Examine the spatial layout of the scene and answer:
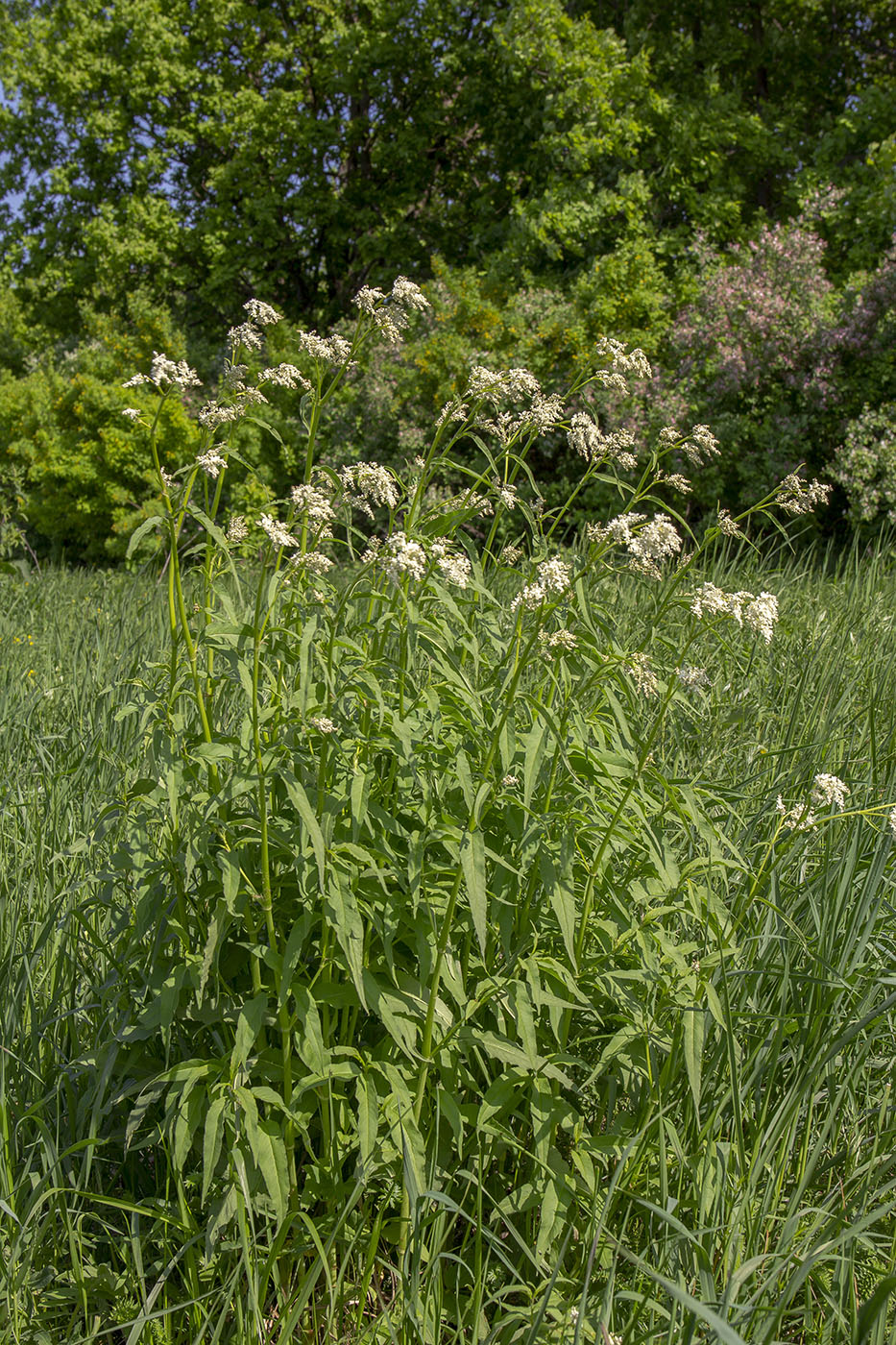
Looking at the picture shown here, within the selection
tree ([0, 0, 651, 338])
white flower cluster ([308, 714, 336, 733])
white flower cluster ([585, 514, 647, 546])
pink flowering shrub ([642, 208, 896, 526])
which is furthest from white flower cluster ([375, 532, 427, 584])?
tree ([0, 0, 651, 338])

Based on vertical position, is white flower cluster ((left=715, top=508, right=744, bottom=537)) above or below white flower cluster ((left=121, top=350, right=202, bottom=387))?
below

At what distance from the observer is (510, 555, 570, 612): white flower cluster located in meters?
1.55

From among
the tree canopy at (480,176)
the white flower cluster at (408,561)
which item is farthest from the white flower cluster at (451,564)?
the tree canopy at (480,176)

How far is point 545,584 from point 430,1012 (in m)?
0.73

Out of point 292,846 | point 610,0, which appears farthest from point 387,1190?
point 610,0

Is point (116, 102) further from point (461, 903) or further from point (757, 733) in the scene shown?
point (461, 903)

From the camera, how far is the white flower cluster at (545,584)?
5.07 ft

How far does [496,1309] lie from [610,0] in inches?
604

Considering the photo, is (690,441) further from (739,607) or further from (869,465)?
(869,465)

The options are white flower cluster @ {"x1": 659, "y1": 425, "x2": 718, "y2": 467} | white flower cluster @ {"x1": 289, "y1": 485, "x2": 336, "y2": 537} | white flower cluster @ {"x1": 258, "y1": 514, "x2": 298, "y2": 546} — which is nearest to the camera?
white flower cluster @ {"x1": 258, "y1": 514, "x2": 298, "y2": 546}

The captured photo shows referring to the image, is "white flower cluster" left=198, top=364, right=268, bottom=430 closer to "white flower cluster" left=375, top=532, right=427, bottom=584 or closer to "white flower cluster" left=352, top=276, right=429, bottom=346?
"white flower cluster" left=352, top=276, right=429, bottom=346

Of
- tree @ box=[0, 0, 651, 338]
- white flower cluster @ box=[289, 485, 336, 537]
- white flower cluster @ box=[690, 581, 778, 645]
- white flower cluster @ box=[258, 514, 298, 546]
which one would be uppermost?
tree @ box=[0, 0, 651, 338]

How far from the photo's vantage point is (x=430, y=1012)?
162cm

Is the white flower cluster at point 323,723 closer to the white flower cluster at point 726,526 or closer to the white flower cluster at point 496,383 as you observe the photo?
the white flower cluster at point 496,383
